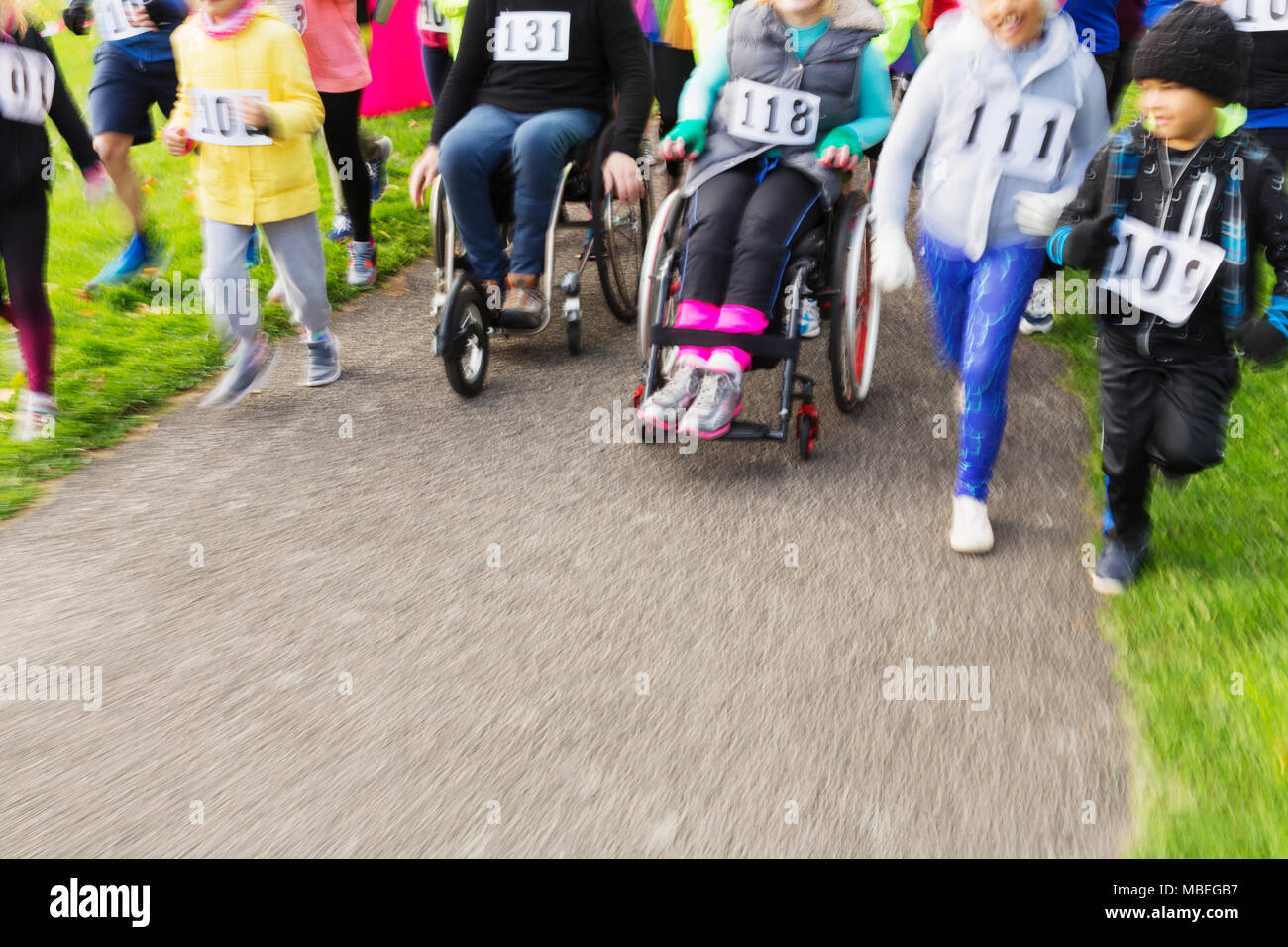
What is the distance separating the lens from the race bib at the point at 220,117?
4352 mm

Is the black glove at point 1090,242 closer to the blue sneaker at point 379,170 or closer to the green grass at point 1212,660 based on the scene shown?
the green grass at point 1212,660

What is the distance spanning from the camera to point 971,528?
A: 12.5ft

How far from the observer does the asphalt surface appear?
8.81 feet

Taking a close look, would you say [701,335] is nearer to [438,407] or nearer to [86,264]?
[438,407]

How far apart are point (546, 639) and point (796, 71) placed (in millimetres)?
2395

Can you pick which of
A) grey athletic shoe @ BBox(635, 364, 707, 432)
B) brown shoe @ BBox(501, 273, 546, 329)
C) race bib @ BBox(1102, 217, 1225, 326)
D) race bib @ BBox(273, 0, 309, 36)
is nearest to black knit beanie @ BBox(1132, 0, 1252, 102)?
race bib @ BBox(1102, 217, 1225, 326)

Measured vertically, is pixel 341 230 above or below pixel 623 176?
below

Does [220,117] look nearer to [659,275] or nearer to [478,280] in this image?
[478,280]

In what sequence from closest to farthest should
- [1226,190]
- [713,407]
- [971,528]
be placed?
[1226,190], [971,528], [713,407]

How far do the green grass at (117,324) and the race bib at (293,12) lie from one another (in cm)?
126

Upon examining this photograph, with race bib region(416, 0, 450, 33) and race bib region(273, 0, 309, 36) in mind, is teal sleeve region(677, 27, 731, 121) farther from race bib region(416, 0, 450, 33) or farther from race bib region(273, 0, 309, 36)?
race bib region(416, 0, 450, 33)

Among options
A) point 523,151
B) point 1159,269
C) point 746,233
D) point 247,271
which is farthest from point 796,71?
point 247,271

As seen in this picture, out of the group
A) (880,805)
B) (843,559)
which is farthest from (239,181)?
(880,805)

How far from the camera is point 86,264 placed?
21.3 feet
